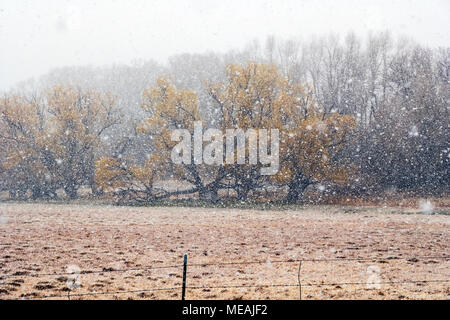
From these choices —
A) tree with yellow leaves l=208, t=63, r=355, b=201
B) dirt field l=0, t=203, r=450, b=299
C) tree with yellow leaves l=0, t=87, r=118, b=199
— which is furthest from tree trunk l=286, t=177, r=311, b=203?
tree with yellow leaves l=0, t=87, r=118, b=199

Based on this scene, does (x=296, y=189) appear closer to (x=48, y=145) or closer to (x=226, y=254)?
(x=226, y=254)

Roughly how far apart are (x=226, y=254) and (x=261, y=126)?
55.7 feet

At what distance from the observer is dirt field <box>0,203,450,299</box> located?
7.52m

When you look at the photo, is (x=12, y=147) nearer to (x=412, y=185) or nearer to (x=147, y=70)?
(x=147, y=70)

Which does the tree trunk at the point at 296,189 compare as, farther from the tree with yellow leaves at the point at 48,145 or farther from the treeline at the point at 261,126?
the tree with yellow leaves at the point at 48,145

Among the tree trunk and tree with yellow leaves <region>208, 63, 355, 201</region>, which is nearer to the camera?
tree with yellow leaves <region>208, 63, 355, 201</region>

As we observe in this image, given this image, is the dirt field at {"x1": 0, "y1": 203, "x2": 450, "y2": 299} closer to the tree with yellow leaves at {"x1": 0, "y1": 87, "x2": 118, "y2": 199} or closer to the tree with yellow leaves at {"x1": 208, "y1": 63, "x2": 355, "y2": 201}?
the tree with yellow leaves at {"x1": 208, "y1": 63, "x2": 355, "y2": 201}

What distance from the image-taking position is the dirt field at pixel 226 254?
7.52 meters

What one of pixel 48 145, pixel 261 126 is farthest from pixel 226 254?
pixel 48 145

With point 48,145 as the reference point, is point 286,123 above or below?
above

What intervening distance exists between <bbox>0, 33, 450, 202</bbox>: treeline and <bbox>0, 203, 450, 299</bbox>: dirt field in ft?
25.2

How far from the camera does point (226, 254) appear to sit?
11273 mm

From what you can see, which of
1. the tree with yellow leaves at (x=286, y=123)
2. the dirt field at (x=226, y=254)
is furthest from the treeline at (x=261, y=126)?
the dirt field at (x=226, y=254)
